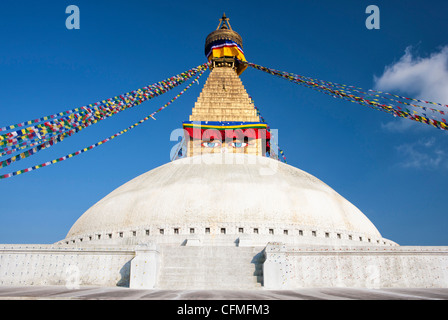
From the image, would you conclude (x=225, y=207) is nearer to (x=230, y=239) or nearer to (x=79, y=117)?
(x=230, y=239)

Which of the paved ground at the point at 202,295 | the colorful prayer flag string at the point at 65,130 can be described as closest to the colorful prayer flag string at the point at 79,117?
the colorful prayer flag string at the point at 65,130

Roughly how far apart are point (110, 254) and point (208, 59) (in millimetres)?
23084

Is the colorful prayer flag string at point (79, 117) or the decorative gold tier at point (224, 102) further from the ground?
the decorative gold tier at point (224, 102)

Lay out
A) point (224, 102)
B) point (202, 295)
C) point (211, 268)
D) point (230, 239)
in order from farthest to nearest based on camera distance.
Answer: point (224, 102) < point (230, 239) < point (211, 268) < point (202, 295)

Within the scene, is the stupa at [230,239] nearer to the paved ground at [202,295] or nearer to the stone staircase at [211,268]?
the stone staircase at [211,268]

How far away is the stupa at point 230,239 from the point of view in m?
10.9

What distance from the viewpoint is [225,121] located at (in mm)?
24109

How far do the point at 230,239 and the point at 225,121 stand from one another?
12.0 m

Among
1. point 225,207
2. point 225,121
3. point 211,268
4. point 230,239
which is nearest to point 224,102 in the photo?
point 225,121

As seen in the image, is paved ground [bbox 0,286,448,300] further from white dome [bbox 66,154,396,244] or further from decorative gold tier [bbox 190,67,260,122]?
decorative gold tier [bbox 190,67,260,122]

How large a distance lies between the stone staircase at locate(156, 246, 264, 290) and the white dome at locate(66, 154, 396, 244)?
2.46 meters

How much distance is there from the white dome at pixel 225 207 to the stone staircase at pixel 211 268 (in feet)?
8.07

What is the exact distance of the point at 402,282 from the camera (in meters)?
11.1

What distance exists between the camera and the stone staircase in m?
10.3
